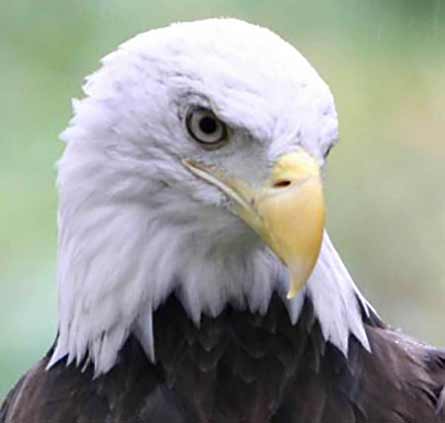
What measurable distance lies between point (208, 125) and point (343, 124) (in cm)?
205

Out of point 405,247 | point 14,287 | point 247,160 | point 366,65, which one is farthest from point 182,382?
point 366,65

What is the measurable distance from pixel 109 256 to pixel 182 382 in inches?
7.2

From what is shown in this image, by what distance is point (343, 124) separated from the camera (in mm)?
4637

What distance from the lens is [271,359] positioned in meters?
2.75

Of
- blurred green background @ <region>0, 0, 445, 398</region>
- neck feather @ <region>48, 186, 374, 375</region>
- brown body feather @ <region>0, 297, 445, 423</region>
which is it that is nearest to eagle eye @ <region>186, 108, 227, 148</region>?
neck feather @ <region>48, 186, 374, 375</region>

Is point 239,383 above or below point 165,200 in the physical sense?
below

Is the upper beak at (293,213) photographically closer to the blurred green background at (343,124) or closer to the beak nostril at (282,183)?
the beak nostril at (282,183)

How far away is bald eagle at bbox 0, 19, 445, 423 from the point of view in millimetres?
2660

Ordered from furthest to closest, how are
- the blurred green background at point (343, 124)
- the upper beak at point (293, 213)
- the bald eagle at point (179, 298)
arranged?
the blurred green background at point (343, 124) → the bald eagle at point (179, 298) → the upper beak at point (293, 213)

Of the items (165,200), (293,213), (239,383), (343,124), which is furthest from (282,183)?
(343,124)

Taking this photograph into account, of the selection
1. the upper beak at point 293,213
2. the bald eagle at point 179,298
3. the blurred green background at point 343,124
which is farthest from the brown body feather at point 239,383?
the blurred green background at point 343,124

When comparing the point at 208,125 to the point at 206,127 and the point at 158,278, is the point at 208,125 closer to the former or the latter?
the point at 206,127

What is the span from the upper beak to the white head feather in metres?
0.02

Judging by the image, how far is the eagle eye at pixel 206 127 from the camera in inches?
102
